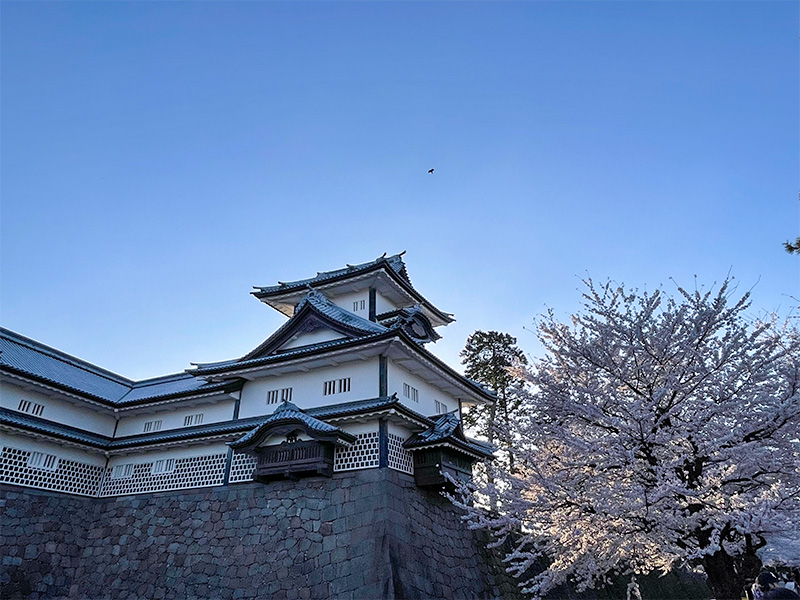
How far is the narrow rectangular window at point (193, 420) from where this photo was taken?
1838 cm

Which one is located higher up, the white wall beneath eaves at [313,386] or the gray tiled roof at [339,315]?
the gray tiled roof at [339,315]

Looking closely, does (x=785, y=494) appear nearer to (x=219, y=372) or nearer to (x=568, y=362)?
(x=568, y=362)

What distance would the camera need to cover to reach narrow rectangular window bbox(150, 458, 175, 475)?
1712 centimetres

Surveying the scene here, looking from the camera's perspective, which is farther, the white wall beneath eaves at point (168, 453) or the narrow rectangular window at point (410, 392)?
the white wall beneath eaves at point (168, 453)

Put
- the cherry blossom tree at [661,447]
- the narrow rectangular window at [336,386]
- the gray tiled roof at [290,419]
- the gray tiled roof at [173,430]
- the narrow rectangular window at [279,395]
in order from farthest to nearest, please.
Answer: the narrow rectangular window at [279,395]
the narrow rectangular window at [336,386]
the gray tiled roof at [173,430]
the gray tiled roof at [290,419]
the cherry blossom tree at [661,447]

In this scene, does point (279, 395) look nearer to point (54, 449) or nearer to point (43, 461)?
point (54, 449)

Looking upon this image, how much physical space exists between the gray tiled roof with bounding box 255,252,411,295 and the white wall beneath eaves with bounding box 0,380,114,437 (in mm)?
7634

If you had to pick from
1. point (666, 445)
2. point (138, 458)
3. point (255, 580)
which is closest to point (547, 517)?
point (666, 445)

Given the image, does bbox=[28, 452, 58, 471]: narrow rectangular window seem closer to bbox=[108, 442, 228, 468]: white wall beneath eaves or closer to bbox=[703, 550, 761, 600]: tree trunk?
bbox=[108, 442, 228, 468]: white wall beneath eaves

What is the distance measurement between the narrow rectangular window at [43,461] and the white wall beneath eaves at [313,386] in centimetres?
635

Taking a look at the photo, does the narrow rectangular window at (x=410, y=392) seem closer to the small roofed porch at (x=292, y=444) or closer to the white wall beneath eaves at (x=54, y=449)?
the small roofed porch at (x=292, y=444)

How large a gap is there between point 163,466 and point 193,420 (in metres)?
1.84

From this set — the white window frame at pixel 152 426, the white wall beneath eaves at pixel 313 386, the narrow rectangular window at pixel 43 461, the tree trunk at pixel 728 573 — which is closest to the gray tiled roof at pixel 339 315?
the white wall beneath eaves at pixel 313 386

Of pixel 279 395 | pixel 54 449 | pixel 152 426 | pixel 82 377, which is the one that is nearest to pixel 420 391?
pixel 279 395
